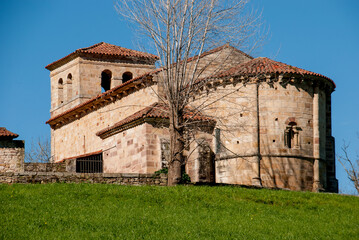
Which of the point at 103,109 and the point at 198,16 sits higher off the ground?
the point at 198,16

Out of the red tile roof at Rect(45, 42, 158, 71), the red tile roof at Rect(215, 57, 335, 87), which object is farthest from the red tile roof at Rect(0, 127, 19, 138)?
the red tile roof at Rect(215, 57, 335, 87)

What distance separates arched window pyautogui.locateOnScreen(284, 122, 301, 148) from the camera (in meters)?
29.0

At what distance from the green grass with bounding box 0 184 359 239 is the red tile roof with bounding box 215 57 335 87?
6745 mm

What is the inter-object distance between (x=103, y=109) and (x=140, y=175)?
12.3 meters

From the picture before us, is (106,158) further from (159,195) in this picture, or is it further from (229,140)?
(159,195)

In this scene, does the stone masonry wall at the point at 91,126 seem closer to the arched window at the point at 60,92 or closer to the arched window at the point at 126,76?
the arched window at the point at 60,92

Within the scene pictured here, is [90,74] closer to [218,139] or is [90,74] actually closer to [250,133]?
[218,139]

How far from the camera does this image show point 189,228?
17141 millimetres

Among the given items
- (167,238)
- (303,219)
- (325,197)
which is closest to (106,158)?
(325,197)

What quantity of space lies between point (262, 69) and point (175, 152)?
22.5 ft

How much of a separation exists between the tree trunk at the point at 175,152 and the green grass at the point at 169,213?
1.52 m

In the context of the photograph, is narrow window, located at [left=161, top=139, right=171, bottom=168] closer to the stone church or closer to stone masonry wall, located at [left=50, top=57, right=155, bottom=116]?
the stone church

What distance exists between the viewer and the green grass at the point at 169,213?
654 inches

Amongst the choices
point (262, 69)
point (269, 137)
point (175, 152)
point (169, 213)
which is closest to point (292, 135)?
point (269, 137)
